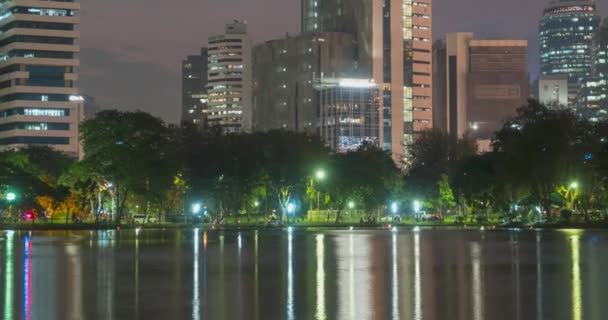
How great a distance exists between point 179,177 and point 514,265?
84943mm

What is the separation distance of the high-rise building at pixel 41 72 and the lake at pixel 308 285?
151 meters

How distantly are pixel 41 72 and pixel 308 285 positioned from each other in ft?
571

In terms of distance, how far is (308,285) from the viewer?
95.2 feet

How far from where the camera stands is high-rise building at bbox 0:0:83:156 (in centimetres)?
19175

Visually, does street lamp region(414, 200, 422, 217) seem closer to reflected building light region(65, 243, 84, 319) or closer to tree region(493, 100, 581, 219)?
tree region(493, 100, 581, 219)

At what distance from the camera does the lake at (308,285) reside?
899 inches

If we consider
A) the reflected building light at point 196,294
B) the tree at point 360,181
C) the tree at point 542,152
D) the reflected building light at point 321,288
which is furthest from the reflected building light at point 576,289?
the tree at point 360,181

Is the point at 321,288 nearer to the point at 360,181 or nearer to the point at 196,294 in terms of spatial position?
the point at 196,294

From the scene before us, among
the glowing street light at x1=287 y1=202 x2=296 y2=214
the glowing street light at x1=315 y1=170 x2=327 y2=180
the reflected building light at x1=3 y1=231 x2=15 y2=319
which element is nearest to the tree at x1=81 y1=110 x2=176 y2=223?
the glowing street light at x1=315 y1=170 x2=327 y2=180


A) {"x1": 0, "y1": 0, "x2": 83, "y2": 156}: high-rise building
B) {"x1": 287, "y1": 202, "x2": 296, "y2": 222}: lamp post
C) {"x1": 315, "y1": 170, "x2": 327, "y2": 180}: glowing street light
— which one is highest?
{"x1": 0, "y1": 0, "x2": 83, "y2": 156}: high-rise building

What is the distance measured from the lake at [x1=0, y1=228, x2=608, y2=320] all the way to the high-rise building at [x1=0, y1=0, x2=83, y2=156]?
15135 cm

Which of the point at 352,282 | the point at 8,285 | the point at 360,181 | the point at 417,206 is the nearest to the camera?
the point at 352,282

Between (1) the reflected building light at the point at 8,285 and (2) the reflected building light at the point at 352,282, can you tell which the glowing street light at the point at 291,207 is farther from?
(1) the reflected building light at the point at 8,285

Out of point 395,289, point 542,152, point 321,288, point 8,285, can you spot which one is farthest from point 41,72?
point 395,289
